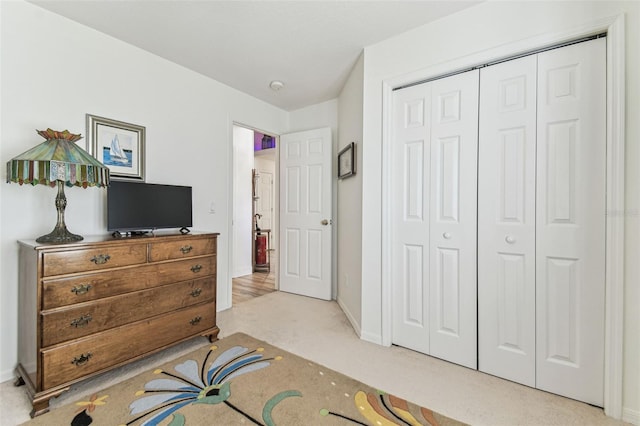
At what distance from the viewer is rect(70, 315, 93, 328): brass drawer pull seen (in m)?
1.66

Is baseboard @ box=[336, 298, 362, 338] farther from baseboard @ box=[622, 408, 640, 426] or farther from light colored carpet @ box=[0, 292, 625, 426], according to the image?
baseboard @ box=[622, 408, 640, 426]

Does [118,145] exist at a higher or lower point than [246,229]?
higher

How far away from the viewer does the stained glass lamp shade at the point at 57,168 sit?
5.22 ft

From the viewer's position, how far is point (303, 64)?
9.04 ft

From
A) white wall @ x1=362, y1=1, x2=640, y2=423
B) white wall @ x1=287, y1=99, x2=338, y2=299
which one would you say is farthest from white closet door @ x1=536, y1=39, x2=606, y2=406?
white wall @ x1=287, y1=99, x2=338, y2=299

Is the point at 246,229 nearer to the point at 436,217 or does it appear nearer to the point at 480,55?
the point at 436,217

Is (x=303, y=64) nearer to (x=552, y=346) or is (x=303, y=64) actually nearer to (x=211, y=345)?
(x=211, y=345)

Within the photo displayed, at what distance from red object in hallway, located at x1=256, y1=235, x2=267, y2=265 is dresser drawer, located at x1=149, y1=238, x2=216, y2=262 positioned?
287 centimetres

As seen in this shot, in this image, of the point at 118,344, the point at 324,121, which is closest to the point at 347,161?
the point at 324,121

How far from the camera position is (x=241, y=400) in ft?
5.33

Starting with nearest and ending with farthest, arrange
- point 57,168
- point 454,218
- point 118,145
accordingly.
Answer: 1. point 57,168
2. point 454,218
3. point 118,145

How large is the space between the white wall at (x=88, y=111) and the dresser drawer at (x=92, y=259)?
0.56 m

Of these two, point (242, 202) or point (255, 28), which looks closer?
point (255, 28)

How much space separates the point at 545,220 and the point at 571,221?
120 mm
